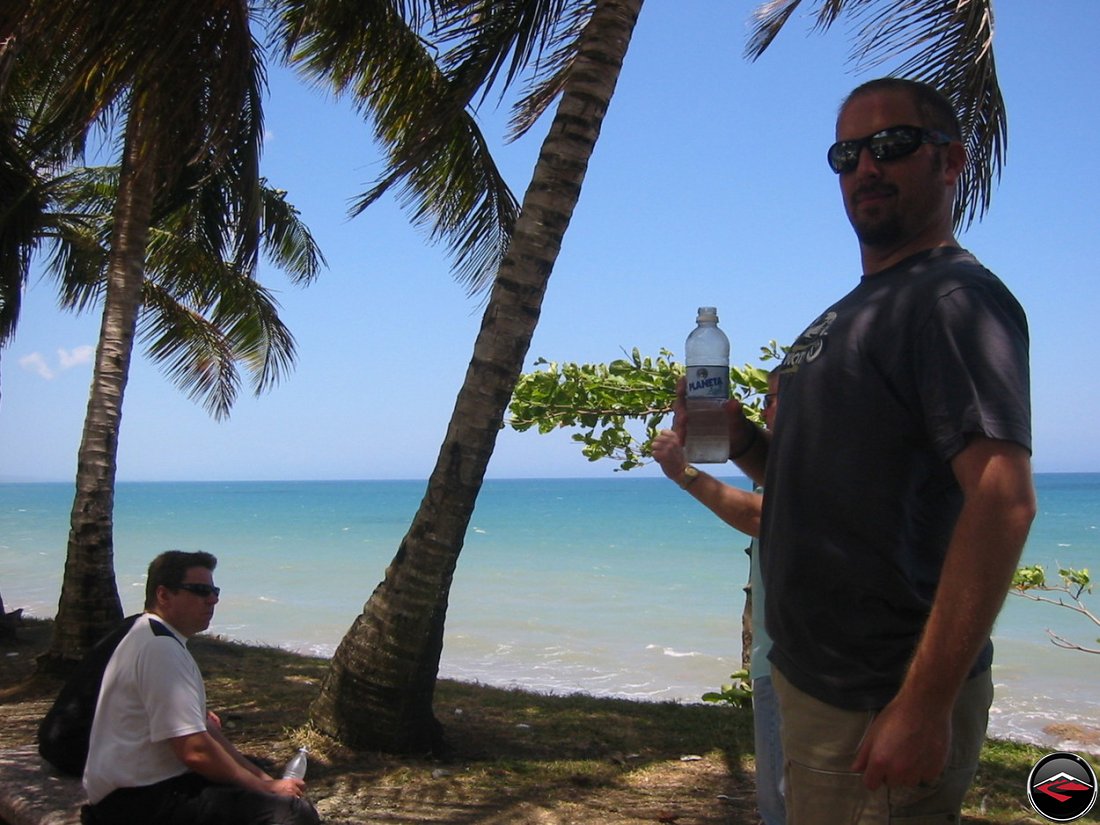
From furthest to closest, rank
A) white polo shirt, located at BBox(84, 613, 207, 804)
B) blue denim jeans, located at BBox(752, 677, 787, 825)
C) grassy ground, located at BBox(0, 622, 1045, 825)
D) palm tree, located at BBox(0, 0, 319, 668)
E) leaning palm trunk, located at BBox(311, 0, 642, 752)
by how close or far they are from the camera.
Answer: palm tree, located at BBox(0, 0, 319, 668) → leaning palm trunk, located at BBox(311, 0, 642, 752) → grassy ground, located at BBox(0, 622, 1045, 825) → white polo shirt, located at BBox(84, 613, 207, 804) → blue denim jeans, located at BBox(752, 677, 787, 825)

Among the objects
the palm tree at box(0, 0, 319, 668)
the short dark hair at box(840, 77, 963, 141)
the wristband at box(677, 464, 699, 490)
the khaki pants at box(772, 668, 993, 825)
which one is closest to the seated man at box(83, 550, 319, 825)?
the wristband at box(677, 464, 699, 490)

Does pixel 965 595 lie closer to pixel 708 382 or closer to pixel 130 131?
pixel 708 382

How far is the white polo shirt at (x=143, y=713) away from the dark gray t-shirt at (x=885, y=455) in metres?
2.49

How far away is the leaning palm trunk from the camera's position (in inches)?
215

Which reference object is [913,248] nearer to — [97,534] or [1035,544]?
[97,534]

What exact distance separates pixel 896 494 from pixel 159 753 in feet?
9.65

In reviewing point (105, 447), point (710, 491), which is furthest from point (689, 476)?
point (105, 447)

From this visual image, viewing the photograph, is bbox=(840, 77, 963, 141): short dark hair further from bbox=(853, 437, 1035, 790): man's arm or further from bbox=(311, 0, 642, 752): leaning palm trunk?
bbox=(311, 0, 642, 752): leaning palm trunk

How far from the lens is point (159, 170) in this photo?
804cm

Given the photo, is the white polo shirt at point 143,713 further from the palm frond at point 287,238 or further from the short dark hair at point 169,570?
the palm frond at point 287,238

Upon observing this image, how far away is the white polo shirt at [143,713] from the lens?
143 inches

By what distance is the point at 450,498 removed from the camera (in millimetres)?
5465

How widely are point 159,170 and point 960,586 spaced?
25.2ft

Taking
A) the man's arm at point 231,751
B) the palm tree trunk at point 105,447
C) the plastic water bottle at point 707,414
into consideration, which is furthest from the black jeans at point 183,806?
the palm tree trunk at point 105,447
